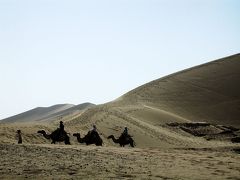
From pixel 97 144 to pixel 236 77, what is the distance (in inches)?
2238

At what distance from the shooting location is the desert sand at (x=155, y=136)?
15460 millimetres

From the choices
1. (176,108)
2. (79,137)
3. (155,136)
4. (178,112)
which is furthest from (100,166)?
(176,108)

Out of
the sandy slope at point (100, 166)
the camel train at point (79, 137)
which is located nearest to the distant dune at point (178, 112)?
the camel train at point (79, 137)

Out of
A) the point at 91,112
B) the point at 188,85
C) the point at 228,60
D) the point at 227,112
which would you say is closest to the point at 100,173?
the point at 91,112

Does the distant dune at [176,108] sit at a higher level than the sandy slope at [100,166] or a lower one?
higher

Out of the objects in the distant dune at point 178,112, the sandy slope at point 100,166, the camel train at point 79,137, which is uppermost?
the distant dune at point 178,112

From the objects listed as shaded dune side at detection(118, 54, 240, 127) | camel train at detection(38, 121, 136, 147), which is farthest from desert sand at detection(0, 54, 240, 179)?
camel train at detection(38, 121, 136, 147)

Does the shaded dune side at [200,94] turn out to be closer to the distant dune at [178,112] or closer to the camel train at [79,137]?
the distant dune at [178,112]

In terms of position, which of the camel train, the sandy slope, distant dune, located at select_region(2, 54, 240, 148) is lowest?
the sandy slope

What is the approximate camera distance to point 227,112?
6456cm

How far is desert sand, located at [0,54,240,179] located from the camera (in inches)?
609

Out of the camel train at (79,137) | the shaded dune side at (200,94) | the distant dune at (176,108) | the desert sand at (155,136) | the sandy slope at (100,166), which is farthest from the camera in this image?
the shaded dune side at (200,94)

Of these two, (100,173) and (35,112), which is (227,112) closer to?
(100,173)

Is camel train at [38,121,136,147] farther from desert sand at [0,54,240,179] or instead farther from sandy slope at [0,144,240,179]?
sandy slope at [0,144,240,179]
